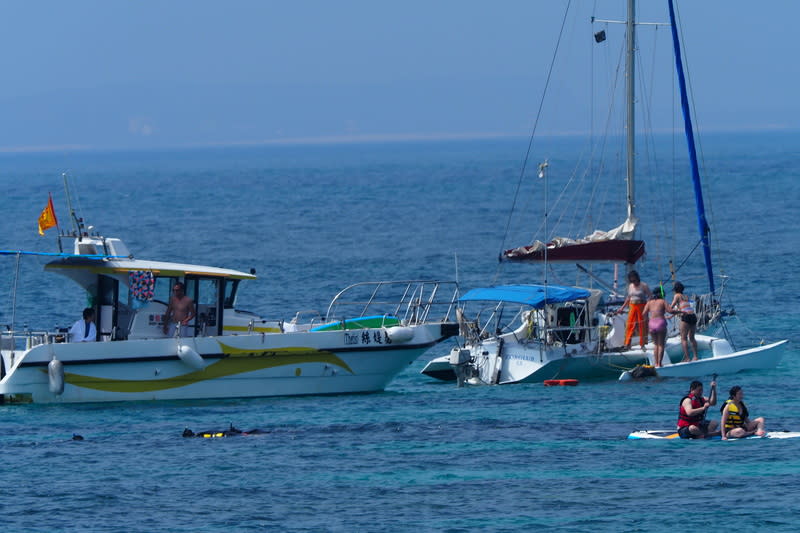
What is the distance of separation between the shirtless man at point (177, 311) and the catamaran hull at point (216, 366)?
597mm

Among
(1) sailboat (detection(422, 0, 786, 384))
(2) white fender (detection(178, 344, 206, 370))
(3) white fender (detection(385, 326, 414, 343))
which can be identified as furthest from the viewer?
(1) sailboat (detection(422, 0, 786, 384))

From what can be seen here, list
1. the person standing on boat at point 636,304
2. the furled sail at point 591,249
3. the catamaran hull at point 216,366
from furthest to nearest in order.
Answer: the furled sail at point 591,249 < the person standing on boat at point 636,304 < the catamaran hull at point 216,366

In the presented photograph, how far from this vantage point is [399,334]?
102 ft

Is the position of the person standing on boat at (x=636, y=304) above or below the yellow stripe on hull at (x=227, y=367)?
above

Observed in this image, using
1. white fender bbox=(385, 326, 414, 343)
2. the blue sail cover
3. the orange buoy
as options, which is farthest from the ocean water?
the blue sail cover

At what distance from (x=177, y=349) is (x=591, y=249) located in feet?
37.0

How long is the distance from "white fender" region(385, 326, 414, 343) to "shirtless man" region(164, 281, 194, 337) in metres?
4.17

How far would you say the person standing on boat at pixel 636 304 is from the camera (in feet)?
110

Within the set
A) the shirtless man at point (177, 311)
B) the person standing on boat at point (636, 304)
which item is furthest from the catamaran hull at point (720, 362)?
the shirtless man at point (177, 311)

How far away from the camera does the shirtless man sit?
99.8 feet

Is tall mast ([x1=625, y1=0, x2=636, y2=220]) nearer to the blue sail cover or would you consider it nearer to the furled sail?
the furled sail

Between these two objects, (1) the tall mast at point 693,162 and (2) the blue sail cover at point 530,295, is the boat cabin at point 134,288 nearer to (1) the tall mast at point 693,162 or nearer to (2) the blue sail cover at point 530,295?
(2) the blue sail cover at point 530,295

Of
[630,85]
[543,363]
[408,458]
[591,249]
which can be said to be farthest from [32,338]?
[630,85]

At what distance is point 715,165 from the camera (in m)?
155
